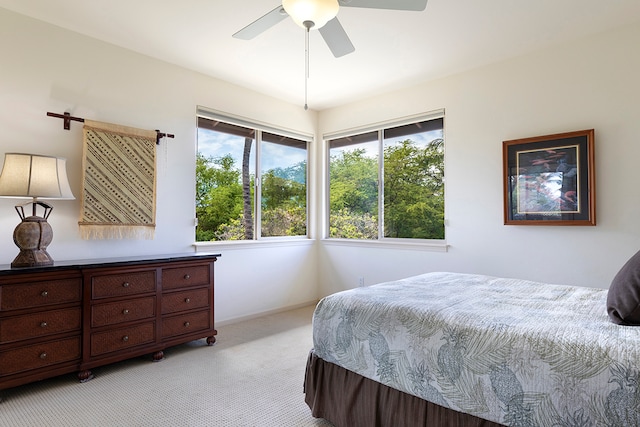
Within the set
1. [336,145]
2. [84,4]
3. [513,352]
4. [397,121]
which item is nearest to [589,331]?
[513,352]

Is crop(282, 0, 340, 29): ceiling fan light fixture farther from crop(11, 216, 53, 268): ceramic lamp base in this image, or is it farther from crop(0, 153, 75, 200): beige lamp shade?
crop(11, 216, 53, 268): ceramic lamp base

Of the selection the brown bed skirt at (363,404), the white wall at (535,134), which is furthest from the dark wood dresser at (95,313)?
the white wall at (535,134)

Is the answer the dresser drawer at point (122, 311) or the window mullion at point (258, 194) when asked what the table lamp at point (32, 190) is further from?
the window mullion at point (258, 194)

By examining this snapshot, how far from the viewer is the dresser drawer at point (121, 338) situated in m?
2.46

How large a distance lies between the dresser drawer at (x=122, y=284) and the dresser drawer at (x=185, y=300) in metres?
0.17

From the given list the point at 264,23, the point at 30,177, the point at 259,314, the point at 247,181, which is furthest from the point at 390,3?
the point at 259,314

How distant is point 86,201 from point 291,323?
87.3 inches

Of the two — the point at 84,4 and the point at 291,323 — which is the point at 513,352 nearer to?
the point at 291,323

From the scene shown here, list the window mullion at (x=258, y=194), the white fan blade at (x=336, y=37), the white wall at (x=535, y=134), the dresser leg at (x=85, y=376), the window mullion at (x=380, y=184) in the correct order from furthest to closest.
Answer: the window mullion at (x=380, y=184) → the window mullion at (x=258, y=194) → the white wall at (x=535, y=134) → the dresser leg at (x=85, y=376) → the white fan blade at (x=336, y=37)

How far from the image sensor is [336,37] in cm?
218

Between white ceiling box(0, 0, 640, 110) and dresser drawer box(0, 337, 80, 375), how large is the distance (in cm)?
228

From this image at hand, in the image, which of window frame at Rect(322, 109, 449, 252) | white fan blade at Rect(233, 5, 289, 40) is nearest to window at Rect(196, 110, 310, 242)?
window frame at Rect(322, 109, 449, 252)

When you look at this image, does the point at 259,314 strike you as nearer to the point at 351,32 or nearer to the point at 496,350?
the point at 351,32

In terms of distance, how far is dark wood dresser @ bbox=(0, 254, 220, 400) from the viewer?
2164 mm
